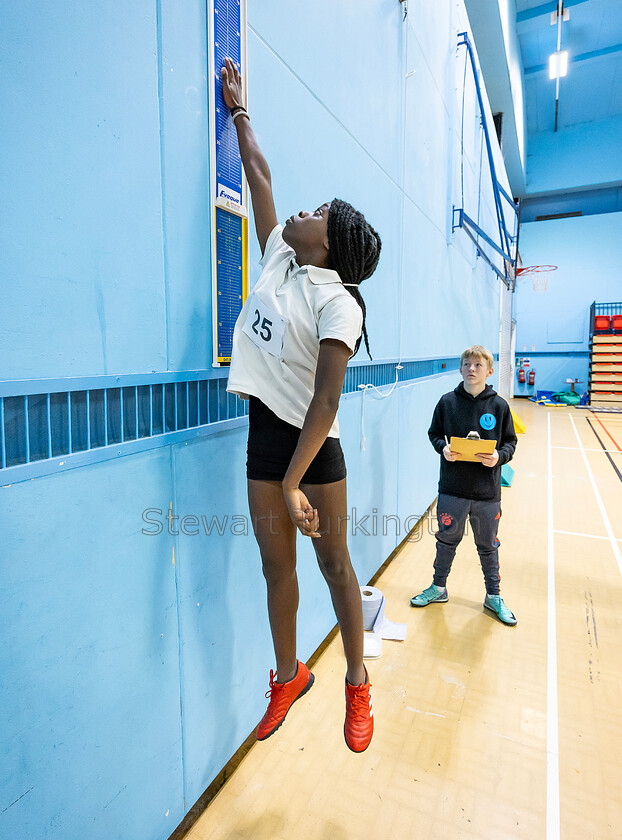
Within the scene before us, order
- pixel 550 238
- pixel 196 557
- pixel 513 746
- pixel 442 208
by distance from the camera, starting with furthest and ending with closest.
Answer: pixel 550 238 → pixel 442 208 → pixel 513 746 → pixel 196 557

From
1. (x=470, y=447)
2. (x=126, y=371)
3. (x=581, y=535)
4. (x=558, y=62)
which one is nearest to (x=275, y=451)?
(x=126, y=371)

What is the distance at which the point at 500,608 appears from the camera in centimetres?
247

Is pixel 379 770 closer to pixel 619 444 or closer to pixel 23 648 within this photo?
pixel 23 648

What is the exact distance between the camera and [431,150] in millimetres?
3492

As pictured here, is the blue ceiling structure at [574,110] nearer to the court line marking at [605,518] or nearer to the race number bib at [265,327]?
the court line marking at [605,518]

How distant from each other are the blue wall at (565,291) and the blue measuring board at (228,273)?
14.6 meters

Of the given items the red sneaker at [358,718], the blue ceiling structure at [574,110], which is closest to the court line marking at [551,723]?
the red sneaker at [358,718]

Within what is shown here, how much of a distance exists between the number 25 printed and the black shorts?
0.18 m

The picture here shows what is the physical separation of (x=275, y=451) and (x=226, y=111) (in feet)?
3.15

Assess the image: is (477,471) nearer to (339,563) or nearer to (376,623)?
(376,623)

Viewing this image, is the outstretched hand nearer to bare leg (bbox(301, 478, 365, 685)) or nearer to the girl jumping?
the girl jumping

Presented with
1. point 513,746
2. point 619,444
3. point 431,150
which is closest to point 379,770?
point 513,746

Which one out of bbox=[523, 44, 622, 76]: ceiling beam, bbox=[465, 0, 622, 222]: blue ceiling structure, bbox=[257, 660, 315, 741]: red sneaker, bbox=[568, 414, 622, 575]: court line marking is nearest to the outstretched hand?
bbox=[257, 660, 315, 741]: red sneaker

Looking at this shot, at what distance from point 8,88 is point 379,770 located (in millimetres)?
2013
